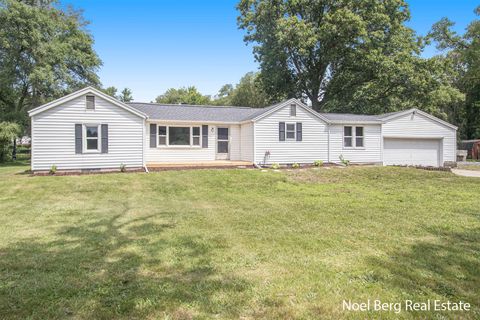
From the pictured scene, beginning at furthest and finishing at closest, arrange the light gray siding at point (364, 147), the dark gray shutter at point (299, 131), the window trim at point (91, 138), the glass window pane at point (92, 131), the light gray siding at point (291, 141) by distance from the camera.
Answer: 1. the light gray siding at point (364, 147)
2. the dark gray shutter at point (299, 131)
3. the light gray siding at point (291, 141)
4. the glass window pane at point (92, 131)
5. the window trim at point (91, 138)

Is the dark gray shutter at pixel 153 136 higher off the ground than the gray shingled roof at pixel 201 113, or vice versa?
the gray shingled roof at pixel 201 113

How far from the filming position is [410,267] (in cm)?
391

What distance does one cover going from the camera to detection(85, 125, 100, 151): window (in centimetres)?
1400

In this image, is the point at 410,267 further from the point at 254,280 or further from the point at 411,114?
the point at 411,114

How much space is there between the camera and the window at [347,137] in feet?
62.1

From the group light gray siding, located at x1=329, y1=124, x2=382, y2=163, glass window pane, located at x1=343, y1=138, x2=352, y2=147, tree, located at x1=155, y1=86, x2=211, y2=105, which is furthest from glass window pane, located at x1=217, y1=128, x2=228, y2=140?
tree, located at x1=155, y1=86, x2=211, y2=105

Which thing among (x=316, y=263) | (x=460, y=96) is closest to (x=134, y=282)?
(x=316, y=263)

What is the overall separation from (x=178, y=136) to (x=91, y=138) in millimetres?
4526

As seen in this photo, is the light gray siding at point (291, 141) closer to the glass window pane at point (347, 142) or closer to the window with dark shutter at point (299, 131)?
the window with dark shutter at point (299, 131)

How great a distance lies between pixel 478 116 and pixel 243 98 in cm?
3052

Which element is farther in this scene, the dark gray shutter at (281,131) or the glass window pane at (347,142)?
the glass window pane at (347,142)

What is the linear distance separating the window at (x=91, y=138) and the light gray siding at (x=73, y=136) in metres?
0.26

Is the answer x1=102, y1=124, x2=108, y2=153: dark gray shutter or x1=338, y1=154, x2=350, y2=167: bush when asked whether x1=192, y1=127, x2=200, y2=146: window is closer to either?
x1=102, y1=124, x2=108, y2=153: dark gray shutter

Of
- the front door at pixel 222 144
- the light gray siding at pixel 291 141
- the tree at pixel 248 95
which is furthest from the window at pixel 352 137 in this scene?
the tree at pixel 248 95
